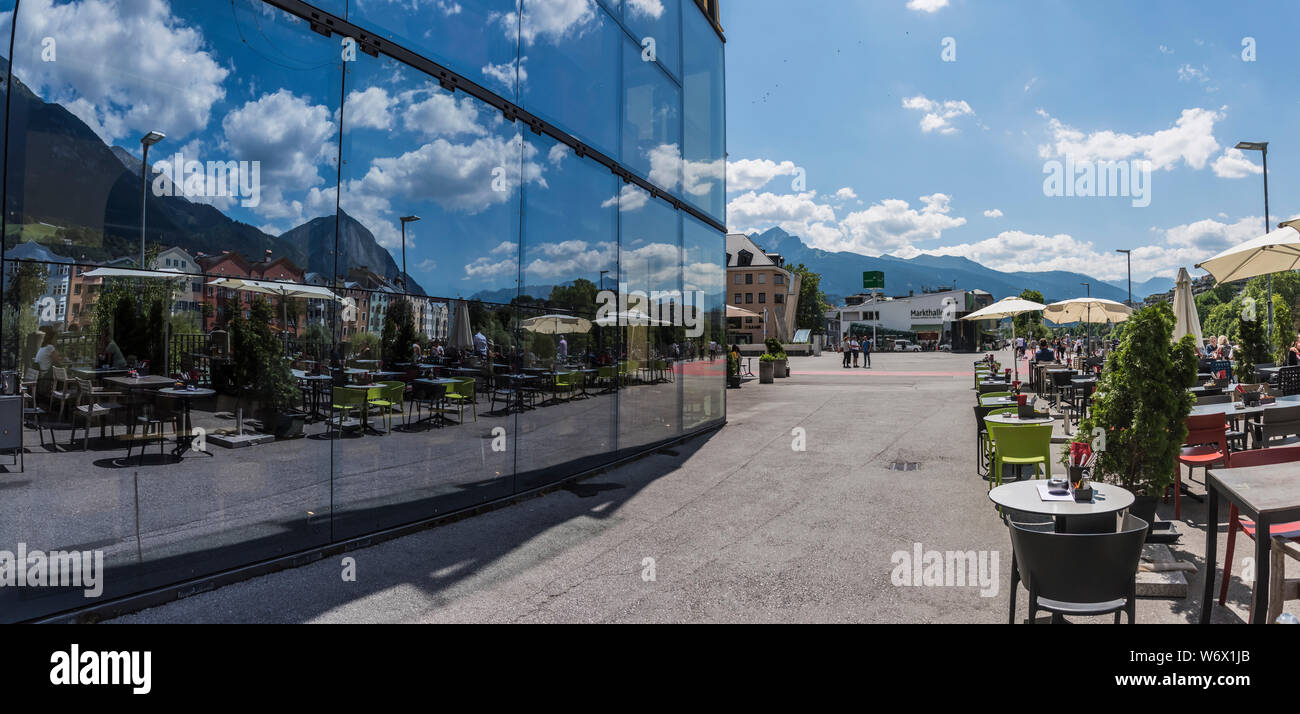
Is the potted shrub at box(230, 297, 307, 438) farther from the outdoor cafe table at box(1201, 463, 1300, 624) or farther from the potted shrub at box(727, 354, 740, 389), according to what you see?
the potted shrub at box(727, 354, 740, 389)

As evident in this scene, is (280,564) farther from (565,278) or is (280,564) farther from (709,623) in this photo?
(565,278)

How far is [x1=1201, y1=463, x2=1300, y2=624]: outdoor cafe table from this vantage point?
3.45 meters

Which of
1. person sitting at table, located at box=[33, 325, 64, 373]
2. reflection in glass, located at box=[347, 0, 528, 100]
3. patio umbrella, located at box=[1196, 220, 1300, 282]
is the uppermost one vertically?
reflection in glass, located at box=[347, 0, 528, 100]

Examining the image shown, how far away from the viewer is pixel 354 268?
19.7ft

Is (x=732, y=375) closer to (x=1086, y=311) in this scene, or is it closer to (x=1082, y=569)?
(x=1086, y=311)

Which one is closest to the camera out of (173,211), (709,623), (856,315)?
(709,623)

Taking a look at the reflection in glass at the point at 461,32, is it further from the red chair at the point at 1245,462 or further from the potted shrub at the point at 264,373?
the red chair at the point at 1245,462

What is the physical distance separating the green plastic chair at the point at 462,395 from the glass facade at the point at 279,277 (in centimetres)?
3

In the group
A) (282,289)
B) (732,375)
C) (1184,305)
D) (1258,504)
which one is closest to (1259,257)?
(1184,305)

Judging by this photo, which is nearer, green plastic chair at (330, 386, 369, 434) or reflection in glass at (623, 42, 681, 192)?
green plastic chair at (330, 386, 369, 434)

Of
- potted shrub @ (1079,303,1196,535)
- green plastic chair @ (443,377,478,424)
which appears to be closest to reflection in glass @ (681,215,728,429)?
green plastic chair @ (443,377,478,424)

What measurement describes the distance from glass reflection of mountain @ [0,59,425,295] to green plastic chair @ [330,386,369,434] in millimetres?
1282

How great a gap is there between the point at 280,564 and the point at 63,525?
1.40 meters
